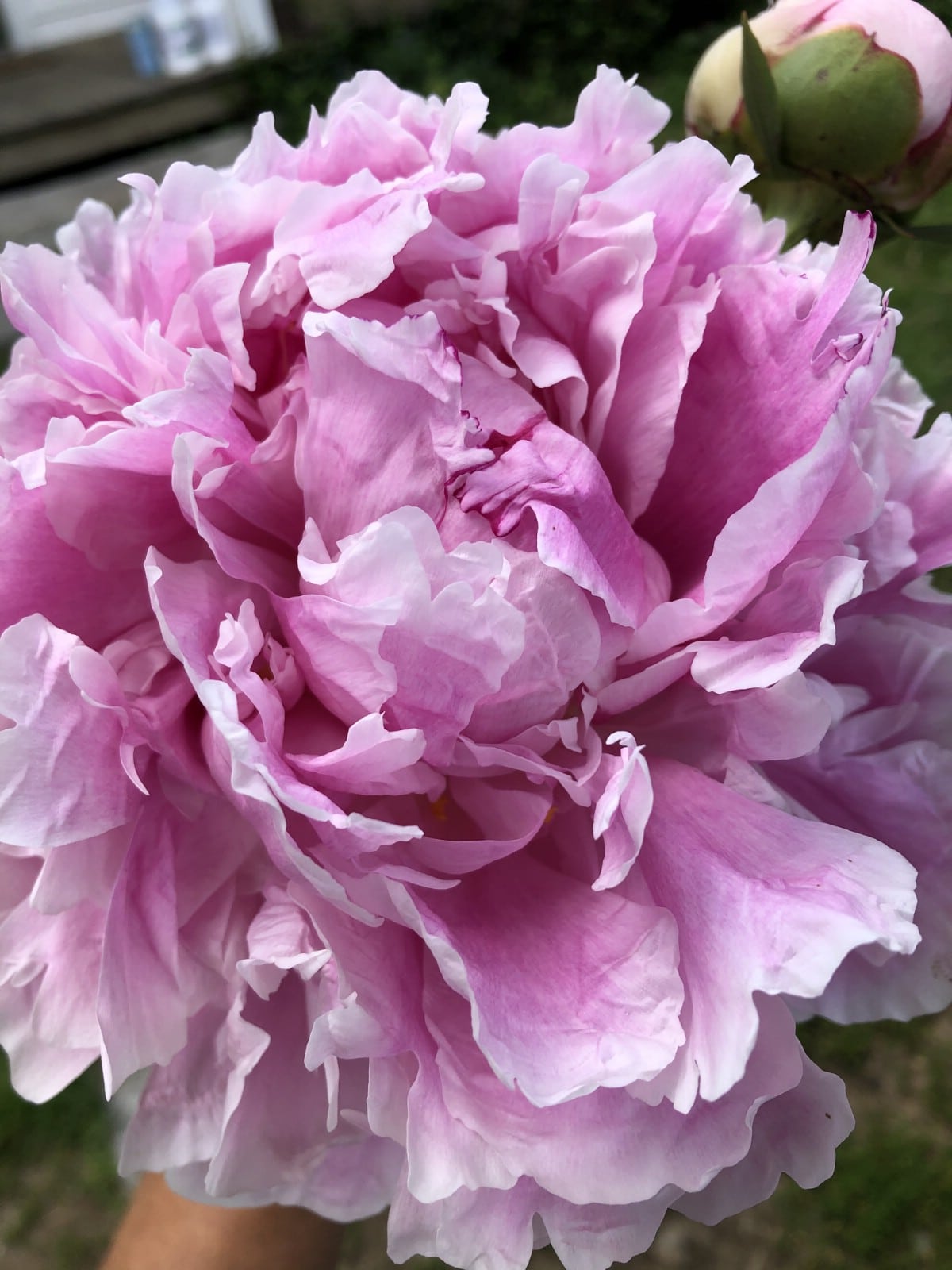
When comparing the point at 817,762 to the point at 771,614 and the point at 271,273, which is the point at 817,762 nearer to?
the point at 771,614

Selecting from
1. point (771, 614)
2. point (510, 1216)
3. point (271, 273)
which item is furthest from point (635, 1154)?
→ point (271, 273)

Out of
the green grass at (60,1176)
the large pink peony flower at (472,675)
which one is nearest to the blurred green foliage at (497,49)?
the green grass at (60,1176)

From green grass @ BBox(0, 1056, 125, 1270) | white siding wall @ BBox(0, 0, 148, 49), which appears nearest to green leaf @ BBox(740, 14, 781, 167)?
green grass @ BBox(0, 1056, 125, 1270)

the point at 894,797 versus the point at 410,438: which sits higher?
the point at 410,438

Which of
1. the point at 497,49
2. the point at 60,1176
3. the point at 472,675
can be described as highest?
the point at 472,675

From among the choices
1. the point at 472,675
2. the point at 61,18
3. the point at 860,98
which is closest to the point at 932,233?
the point at 860,98

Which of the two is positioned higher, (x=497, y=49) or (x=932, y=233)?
(x=932, y=233)

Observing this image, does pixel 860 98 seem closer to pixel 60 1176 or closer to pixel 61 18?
pixel 60 1176
